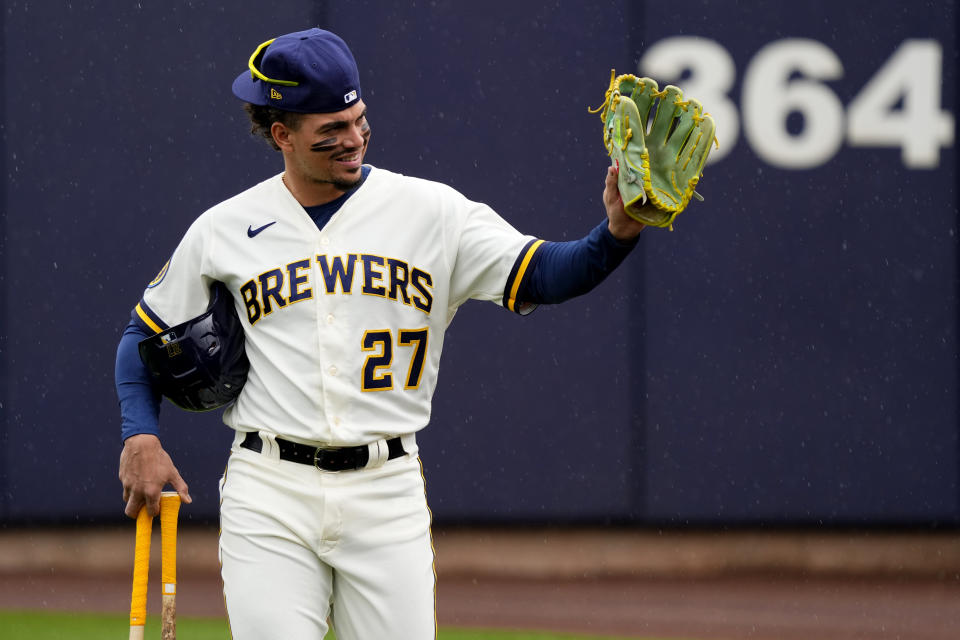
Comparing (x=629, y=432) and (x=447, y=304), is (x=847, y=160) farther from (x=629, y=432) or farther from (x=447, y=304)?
(x=447, y=304)

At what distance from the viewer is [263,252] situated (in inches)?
115

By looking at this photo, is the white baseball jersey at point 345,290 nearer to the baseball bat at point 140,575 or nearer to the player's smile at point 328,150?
the player's smile at point 328,150

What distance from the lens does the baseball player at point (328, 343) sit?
278 centimetres

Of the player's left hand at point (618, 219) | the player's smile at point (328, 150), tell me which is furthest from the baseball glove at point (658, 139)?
the player's smile at point (328, 150)

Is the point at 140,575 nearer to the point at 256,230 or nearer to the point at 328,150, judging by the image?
the point at 256,230

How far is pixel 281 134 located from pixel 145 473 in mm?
825

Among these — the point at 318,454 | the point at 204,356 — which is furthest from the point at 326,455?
the point at 204,356

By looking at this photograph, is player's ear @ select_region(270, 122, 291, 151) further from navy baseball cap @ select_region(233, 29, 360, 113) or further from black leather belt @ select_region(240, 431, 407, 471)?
black leather belt @ select_region(240, 431, 407, 471)

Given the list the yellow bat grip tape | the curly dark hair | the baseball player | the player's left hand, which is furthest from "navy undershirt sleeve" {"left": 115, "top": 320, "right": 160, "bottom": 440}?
the player's left hand

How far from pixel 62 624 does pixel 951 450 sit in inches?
166

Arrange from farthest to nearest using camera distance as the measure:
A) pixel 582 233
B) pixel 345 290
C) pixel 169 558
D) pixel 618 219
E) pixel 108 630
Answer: pixel 582 233 → pixel 108 630 → pixel 169 558 → pixel 345 290 → pixel 618 219

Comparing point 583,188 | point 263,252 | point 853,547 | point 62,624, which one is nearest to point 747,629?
point 853,547

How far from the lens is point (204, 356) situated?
2893 mm

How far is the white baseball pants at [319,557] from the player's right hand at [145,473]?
0.16 meters
